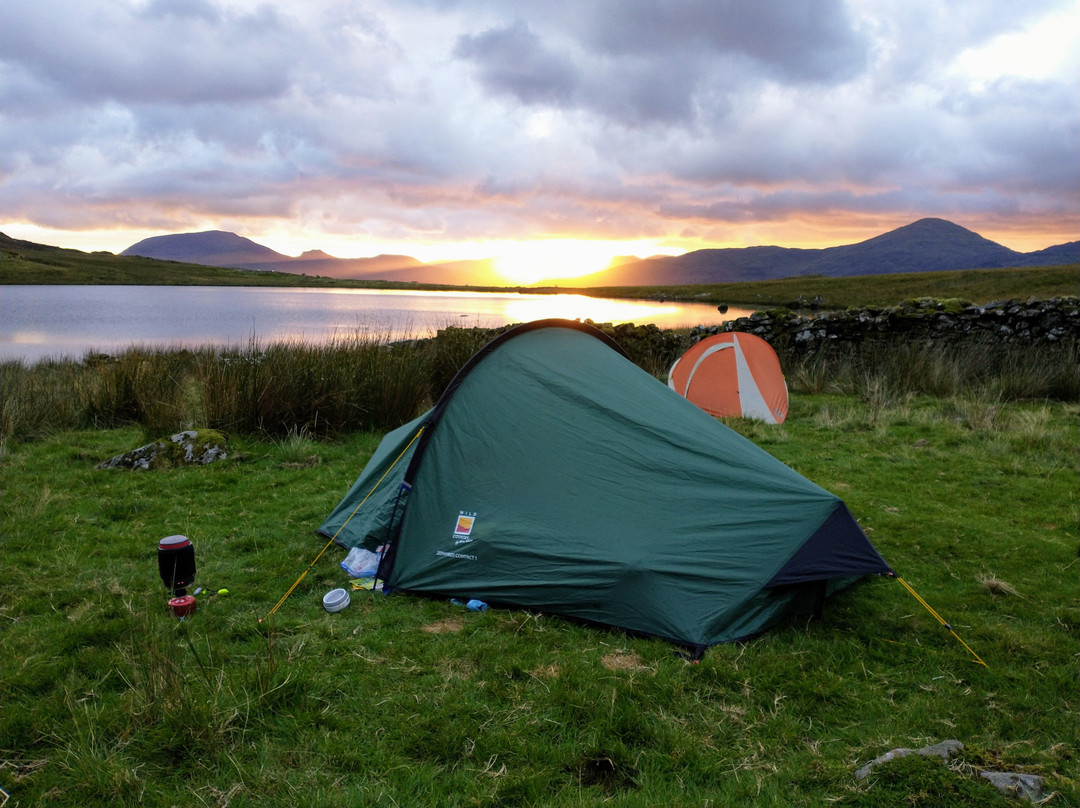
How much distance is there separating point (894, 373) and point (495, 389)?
35.2ft

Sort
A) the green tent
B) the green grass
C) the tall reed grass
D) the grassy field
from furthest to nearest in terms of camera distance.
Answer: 1. the grassy field
2. the tall reed grass
3. the green tent
4. the green grass

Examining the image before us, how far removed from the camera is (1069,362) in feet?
39.6

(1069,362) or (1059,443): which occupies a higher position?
(1069,362)

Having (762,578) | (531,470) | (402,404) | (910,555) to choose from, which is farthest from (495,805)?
(402,404)

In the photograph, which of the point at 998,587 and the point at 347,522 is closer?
the point at 998,587

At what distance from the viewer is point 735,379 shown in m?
10.6

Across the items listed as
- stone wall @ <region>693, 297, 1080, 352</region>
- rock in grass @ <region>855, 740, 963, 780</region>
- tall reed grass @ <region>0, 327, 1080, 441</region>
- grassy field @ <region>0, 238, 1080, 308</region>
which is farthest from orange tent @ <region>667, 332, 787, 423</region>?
grassy field @ <region>0, 238, 1080, 308</region>

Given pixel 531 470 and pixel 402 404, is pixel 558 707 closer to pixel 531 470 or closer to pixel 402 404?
pixel 531 470

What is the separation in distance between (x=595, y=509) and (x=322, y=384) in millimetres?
5706

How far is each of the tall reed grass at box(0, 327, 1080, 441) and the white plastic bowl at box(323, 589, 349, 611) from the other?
4574 mm

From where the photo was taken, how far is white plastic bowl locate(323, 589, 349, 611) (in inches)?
163

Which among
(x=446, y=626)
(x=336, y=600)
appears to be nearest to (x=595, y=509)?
(x=446, y=626)

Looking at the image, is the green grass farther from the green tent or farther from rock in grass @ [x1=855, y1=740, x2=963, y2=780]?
the green tent

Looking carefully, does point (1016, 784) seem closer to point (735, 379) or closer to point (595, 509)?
point (595, 509)
